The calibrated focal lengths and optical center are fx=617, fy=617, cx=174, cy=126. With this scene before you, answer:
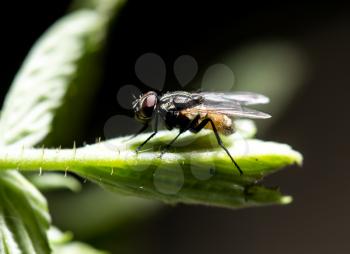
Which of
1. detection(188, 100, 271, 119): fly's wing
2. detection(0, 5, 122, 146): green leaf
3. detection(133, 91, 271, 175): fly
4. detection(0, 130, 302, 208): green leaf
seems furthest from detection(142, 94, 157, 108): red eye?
detection(0, 130, 302, 208): green leaf

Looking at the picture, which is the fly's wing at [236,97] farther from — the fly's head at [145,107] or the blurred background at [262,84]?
the blurred background at [262,84]

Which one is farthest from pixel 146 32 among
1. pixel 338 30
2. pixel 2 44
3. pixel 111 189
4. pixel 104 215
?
pixel 111 189

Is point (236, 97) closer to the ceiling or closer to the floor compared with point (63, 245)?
closer to the ceiling

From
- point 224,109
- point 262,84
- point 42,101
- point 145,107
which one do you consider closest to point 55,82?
point 42,101

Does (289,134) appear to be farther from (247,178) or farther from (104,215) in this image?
(247,178)

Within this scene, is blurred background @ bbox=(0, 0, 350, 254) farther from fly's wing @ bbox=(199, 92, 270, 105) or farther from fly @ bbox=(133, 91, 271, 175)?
fly @ bbox=(133, 91, 271, 175)

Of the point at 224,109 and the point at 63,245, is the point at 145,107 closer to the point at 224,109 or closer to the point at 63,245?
the point at 224,109
